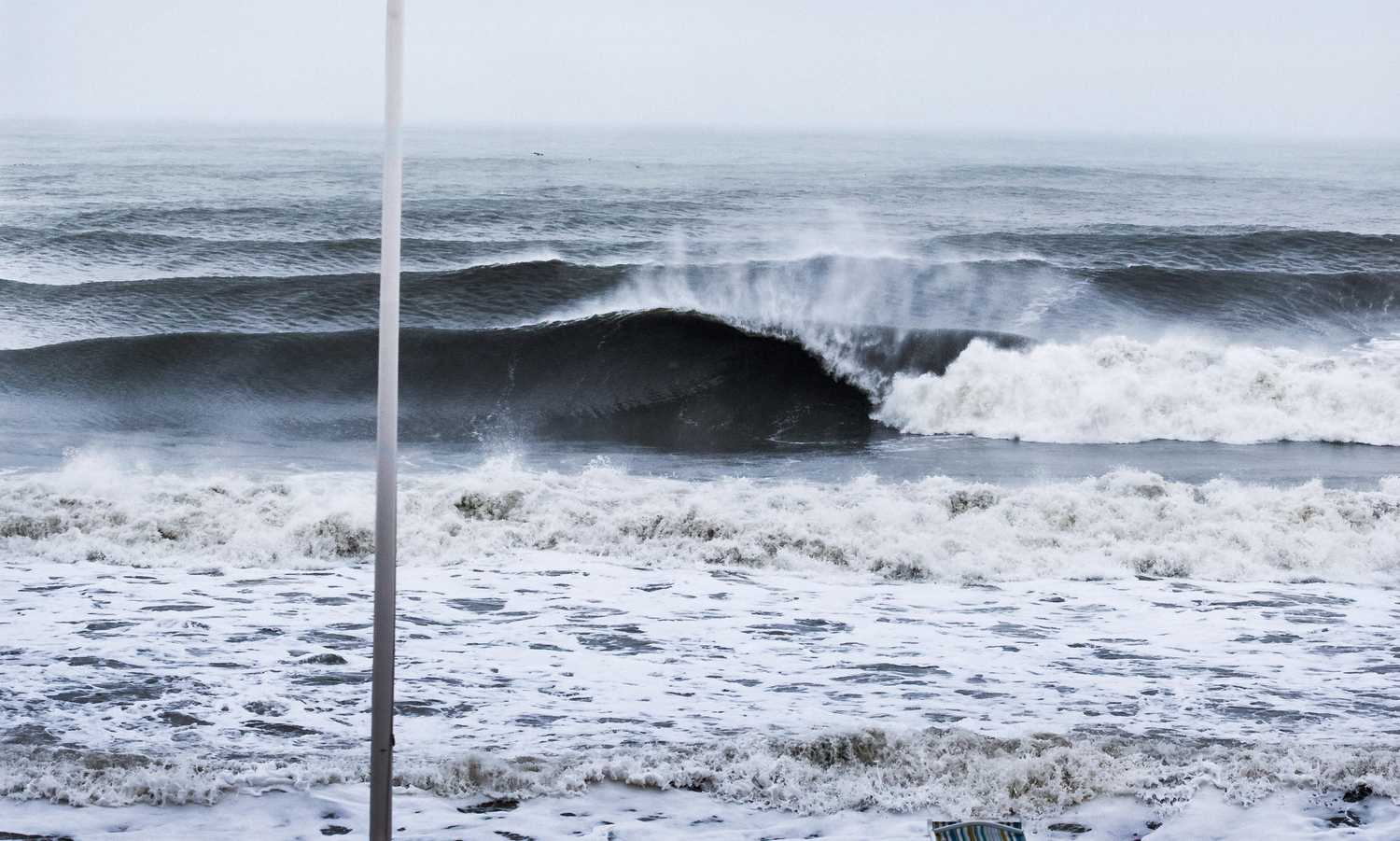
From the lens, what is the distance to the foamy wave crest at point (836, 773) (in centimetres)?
257

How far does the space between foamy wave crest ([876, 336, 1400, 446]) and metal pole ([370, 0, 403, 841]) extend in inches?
228

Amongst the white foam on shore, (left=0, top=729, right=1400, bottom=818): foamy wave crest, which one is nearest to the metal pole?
the white foam on shore

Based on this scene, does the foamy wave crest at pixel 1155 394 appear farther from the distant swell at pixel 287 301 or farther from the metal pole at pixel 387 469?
the metal pole at pixel 387 469

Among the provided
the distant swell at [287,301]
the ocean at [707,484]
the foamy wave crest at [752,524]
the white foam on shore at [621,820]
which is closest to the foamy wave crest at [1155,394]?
the ocean at [707,484]

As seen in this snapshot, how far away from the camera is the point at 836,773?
2768 mm

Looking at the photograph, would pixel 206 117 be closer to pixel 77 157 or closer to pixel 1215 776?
pixel 77 157

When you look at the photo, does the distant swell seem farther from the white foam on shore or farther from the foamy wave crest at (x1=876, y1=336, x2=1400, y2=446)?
the white foam on shore

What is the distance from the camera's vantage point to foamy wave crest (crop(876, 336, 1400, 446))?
7.04 meters

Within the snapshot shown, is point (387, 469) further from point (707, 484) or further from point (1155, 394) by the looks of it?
point (1155, 394)

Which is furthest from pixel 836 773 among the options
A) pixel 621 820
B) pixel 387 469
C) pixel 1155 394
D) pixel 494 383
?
pixel 494 383

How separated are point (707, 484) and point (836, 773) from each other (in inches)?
142

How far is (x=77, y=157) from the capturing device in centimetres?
969

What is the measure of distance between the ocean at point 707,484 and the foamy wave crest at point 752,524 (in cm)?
3

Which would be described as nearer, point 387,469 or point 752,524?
point 387,469
